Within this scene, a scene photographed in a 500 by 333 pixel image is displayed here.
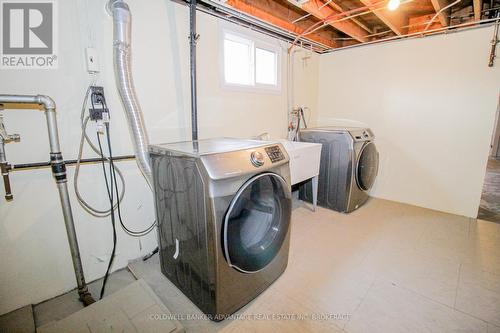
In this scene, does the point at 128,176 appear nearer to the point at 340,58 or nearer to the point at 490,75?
the point at 340,58

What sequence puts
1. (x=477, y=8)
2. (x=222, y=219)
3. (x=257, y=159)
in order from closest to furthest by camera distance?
(x=222, y=219)
(x=257, y=159)
(x=477, y=8)

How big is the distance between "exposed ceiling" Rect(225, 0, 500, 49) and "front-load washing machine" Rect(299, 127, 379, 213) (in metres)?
1.15

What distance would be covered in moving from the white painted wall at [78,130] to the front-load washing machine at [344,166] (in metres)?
1.35

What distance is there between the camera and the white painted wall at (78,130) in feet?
4.24

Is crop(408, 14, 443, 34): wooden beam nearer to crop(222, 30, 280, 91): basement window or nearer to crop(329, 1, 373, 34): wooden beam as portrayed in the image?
crop(329, 1, 373, 34): wooden beam

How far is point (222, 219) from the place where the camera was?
1.08 meters

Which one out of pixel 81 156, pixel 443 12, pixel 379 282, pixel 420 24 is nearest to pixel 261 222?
pixel 379 282

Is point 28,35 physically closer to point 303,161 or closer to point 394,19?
point 303,161

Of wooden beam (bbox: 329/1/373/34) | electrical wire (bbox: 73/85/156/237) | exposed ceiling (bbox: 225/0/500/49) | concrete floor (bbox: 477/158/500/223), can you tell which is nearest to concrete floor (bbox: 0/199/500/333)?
concrete floor (bbox: 477/158/500/223)

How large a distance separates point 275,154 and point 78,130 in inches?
49.5

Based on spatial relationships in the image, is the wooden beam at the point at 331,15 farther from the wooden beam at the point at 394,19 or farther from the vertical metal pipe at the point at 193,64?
the vertical metal pipe at the point at 193,64

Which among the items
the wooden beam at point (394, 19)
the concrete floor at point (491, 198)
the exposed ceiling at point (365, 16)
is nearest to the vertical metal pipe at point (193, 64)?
the exposed ceiling at point (365, 16)

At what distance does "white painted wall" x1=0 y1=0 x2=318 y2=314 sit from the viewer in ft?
4.24

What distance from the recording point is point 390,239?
2111 millimetres
